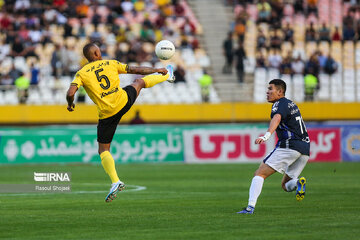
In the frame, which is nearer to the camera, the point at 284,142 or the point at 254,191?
the point at 254,191

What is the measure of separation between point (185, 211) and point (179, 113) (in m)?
20.2

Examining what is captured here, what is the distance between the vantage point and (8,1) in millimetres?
35531

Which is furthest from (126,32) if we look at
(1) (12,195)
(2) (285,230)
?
(2) (285,230)

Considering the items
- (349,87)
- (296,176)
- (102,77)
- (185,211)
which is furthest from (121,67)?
(349,87)

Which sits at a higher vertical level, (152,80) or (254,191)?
(152,80)

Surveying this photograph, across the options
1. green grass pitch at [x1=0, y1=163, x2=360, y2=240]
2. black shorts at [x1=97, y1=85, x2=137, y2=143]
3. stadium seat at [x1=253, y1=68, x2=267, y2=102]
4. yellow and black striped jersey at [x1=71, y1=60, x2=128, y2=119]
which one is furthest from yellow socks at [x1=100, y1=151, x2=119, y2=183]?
stadium seat at [x1=253, y1=68, x2=267, y2=102]

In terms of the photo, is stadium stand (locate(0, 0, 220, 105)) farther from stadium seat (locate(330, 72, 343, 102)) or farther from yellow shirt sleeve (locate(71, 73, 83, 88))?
yellow shirt sleeve (locate(71, 73, 83, 88))

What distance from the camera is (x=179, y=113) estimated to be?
3234cm

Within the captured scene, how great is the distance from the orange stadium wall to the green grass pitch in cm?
1074

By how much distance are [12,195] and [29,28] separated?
1901cm

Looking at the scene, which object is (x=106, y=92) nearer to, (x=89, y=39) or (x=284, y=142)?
(x=284, y=142)

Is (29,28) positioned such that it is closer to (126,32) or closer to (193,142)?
(126,32)

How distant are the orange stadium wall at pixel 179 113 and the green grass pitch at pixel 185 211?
10.7m

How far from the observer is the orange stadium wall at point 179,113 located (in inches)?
1236
